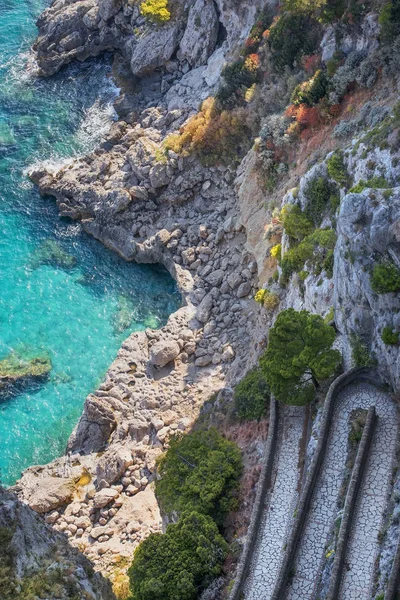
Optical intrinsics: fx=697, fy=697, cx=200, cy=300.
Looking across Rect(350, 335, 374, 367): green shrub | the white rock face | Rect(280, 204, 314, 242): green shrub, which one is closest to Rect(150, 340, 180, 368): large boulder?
the white rock face

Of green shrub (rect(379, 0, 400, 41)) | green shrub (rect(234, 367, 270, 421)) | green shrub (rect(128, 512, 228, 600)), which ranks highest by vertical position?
green shrub (rect(379, 0, 400, 41))

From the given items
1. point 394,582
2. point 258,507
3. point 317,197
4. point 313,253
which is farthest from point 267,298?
point 394,582

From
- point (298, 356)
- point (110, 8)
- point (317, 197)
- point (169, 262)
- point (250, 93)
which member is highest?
point (110, 8)

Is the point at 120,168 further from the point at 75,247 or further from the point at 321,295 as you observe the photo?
the point at 321,295

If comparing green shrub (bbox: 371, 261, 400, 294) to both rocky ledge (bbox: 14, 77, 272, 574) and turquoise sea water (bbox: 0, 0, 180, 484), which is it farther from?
turquoise sea water (bbox: 0, 0, 180, 484)

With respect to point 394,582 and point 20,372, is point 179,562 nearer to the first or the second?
point 394,582

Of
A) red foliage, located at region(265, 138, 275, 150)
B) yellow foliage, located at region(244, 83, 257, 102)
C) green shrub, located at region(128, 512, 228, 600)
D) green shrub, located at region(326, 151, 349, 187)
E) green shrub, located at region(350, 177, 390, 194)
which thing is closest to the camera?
green shrub, located at region(128, 512, 228, 600)

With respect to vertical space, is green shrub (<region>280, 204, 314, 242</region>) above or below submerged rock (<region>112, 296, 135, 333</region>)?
above

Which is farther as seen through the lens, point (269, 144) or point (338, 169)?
point (269, 144)
